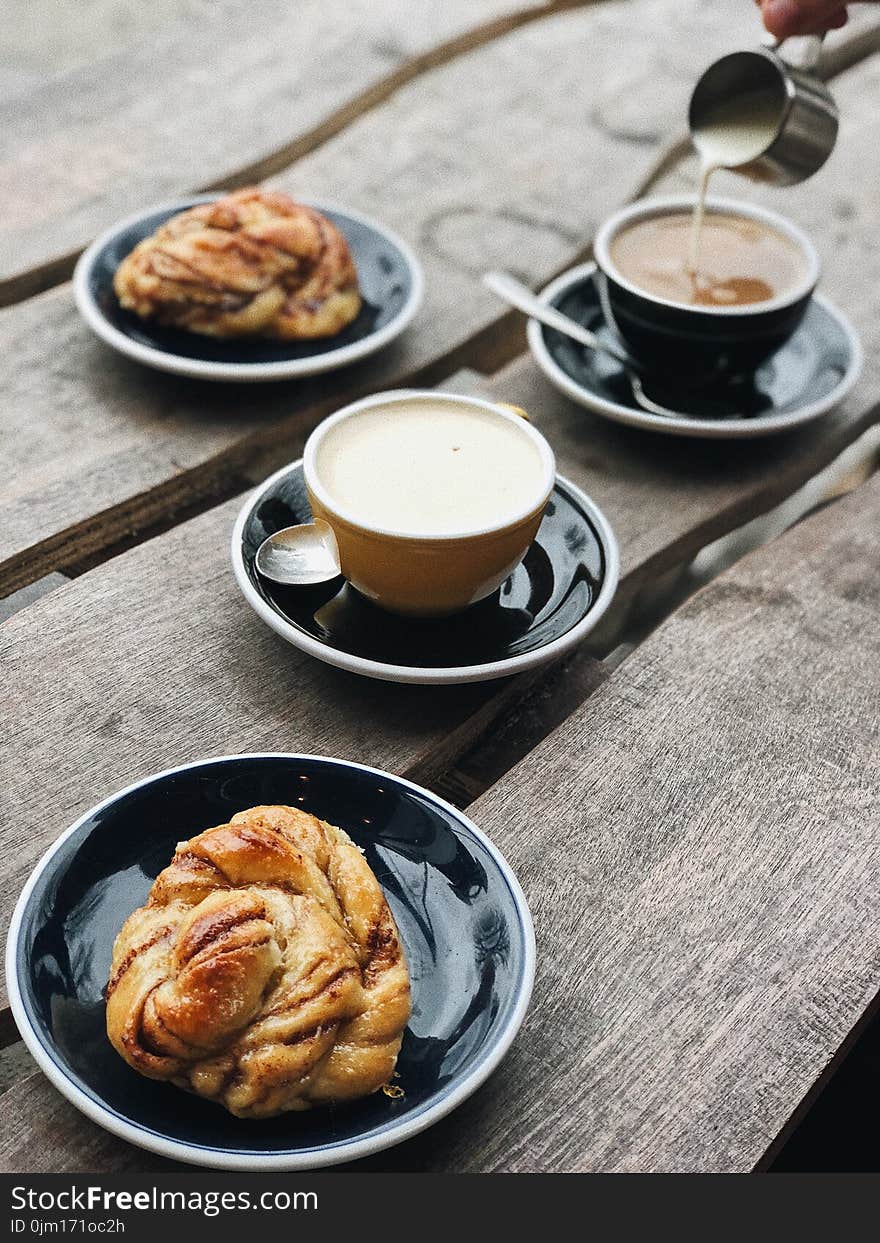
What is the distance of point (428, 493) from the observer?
50.7 inches

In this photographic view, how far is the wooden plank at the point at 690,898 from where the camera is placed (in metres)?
0.93

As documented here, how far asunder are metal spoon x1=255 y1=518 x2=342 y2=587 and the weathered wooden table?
0.23 feet

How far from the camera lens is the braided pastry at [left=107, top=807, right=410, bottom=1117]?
34.2 inches

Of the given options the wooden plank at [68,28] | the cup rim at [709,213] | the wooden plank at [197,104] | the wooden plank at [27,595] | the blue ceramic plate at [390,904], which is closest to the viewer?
the blue ceramic plate at [390,904]

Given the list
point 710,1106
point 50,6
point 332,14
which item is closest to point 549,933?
point 710,1106

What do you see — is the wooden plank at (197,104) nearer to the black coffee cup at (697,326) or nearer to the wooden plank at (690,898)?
the black coffee cup at (697,326)

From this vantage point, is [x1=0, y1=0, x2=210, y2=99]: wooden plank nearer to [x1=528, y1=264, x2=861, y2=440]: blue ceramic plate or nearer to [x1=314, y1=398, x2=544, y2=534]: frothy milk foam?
[x1=528, y1=264, x2=861, y2=440]: blue ceramic plate

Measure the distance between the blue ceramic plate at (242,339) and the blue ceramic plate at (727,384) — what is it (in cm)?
21

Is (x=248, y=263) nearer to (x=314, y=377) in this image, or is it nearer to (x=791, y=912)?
(x=314, y=377)

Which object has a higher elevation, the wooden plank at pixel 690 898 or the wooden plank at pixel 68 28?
the wooden plank at pixel 690 898

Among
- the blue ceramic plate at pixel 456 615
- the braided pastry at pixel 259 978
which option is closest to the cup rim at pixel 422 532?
the blue ceramic plate at pixel 456 615

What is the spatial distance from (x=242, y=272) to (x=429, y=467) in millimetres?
500

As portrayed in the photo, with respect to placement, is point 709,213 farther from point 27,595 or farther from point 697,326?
point 27,595

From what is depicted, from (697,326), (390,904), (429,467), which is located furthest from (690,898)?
(697,326)
